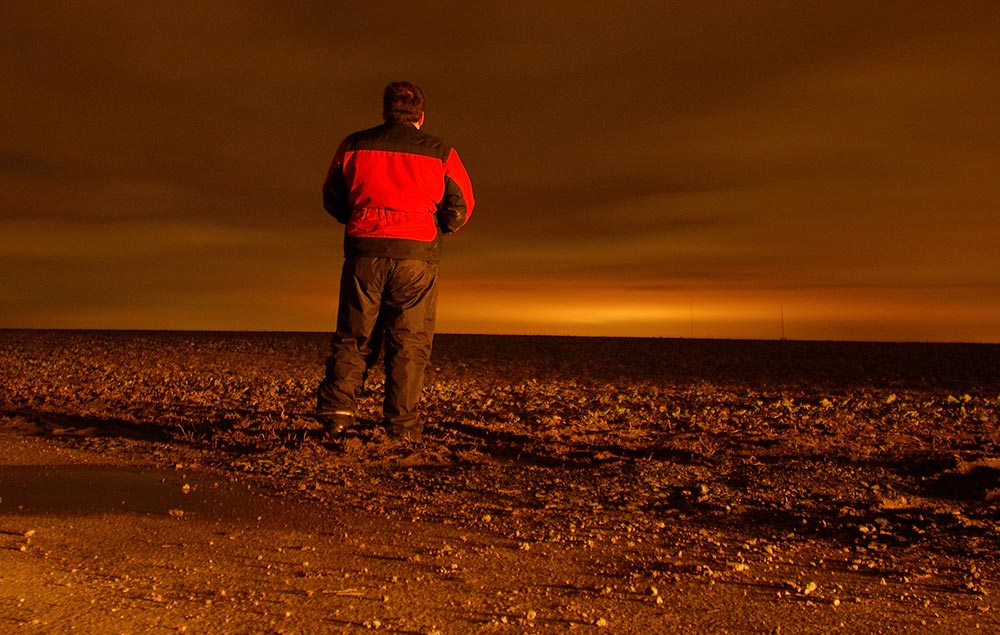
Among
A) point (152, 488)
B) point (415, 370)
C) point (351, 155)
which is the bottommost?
point (152, 488)

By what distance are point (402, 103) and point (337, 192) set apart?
70 centimetres

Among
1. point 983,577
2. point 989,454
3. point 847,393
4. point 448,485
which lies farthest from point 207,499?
point 847,393

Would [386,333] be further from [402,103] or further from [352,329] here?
[402,103]

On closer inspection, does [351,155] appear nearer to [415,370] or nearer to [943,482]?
[415,370]

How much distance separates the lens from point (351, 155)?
5.41m

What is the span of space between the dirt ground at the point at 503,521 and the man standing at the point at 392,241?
0.33 metres

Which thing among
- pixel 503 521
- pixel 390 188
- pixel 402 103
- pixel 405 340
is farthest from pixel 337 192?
pixel 503 521

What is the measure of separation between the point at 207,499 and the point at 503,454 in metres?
1.85

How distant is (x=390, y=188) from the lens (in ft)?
17.6

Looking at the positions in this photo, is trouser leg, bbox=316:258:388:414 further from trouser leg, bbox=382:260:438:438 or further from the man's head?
the man's head

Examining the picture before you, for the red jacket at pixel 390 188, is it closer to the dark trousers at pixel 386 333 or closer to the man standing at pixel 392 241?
the man standing at pixel 392 241

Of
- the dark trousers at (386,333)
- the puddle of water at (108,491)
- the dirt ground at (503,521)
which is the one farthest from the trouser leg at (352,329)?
the puddle of water at (108,491)

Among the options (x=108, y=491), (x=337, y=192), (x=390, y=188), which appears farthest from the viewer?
(x=337, y=192)

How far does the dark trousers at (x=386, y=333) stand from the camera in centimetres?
548
